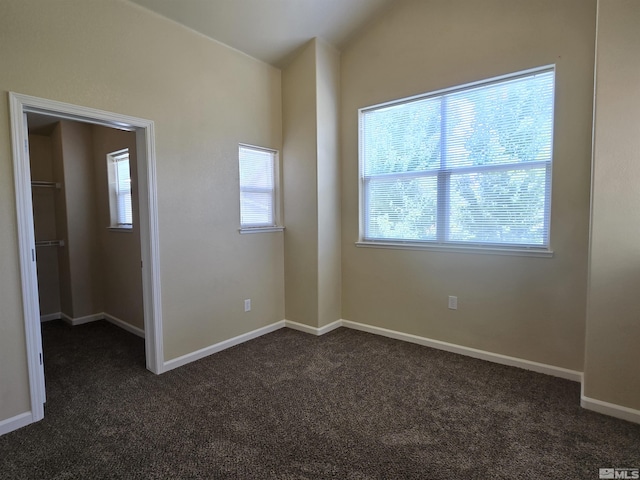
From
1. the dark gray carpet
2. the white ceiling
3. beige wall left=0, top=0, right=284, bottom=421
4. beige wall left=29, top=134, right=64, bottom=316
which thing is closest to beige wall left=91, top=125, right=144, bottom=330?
beige wall left=29, top=134, right=64, bottom=316

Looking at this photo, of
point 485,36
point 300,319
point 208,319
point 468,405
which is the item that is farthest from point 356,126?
point 468,405

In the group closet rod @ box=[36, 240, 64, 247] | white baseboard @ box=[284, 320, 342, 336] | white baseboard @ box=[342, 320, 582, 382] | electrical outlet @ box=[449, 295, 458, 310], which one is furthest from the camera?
closet rod @ box=[36, 240, 64, 247]

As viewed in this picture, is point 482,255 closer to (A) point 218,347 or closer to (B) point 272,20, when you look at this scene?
(A) point 218,347

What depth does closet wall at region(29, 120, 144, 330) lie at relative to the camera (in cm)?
420

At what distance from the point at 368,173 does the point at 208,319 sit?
2.25 meters

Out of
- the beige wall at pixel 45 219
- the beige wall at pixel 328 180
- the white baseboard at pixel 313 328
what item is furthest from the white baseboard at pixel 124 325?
the beige wall at pixel 328 180

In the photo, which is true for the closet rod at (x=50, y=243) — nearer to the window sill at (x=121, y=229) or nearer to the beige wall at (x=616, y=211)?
the window sill at (x=121, y=229)

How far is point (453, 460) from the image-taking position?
1872 millimetres

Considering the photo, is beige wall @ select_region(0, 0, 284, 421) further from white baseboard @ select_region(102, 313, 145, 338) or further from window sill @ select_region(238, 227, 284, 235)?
white baseboard @ select_region(102, 313, 145, 338)

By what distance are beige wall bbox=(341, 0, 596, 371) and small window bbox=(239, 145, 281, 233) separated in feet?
2.68

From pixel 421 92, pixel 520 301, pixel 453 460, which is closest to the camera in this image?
pixel 453 460

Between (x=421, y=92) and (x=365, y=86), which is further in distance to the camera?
(x=365, y=86)

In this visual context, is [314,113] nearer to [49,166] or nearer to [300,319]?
[300,319]

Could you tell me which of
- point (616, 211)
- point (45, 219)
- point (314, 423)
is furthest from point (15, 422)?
point (616, 211)
